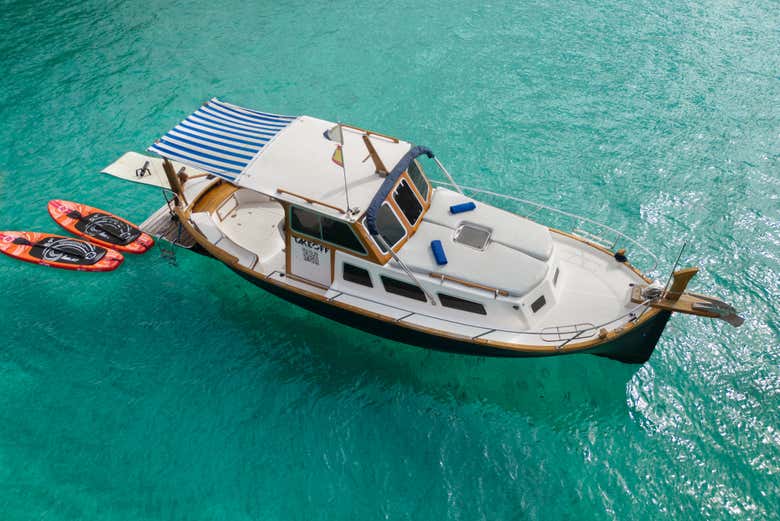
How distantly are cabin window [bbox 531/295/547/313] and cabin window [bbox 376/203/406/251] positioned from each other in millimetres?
3782

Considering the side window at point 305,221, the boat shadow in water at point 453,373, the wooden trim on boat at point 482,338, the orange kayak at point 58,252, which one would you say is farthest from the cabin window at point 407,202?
the orange kayak at point 58,252

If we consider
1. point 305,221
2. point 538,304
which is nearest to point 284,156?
point 305,221

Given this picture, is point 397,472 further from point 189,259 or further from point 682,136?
point 682,136

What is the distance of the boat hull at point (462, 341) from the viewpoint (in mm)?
12445

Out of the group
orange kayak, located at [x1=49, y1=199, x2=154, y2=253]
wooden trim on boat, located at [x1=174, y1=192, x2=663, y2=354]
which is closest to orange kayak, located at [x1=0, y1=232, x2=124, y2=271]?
orange kayak, located at [x1=49, y1=199, x2=154, y2=253]

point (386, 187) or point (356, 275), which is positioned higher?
point (386, 187)

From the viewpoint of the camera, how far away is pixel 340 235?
41.5ft

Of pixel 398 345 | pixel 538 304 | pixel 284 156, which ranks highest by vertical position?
pixel 284 156

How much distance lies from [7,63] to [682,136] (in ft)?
107

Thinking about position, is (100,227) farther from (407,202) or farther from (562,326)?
(562,326)

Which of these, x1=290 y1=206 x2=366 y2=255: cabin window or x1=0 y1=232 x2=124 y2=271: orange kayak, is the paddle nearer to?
x1=0 y1=232 x2=124 y2=271: orange kayak

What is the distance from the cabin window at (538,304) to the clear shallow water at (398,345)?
265 cm

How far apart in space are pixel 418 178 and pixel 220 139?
18.4 feet

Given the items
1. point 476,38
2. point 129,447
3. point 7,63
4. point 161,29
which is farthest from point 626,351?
point 7,63
